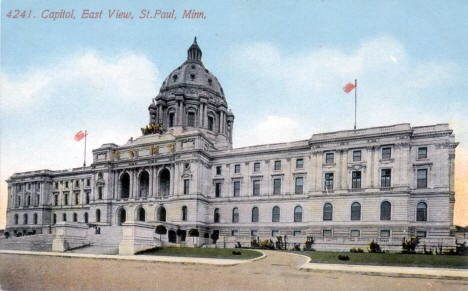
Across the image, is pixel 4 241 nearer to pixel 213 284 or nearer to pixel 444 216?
pixel 213 284

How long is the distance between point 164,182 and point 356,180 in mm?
33007

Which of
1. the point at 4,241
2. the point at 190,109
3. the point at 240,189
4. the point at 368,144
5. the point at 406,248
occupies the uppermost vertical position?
the point at 190,109

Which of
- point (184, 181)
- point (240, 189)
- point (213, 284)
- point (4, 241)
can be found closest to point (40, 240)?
point (4, 241)

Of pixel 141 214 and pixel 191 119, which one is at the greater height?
pixel 191 119

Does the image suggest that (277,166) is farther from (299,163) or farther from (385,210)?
(385,210)

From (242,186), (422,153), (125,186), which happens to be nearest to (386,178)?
(422,153)

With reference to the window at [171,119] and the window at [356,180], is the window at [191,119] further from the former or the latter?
the window at [356,180]

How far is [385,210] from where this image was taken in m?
47.9

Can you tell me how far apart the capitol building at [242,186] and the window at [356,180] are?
0.16 m

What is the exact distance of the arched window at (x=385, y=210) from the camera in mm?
47562

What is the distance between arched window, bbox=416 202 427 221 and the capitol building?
13 centimetres

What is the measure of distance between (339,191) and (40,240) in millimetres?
39143

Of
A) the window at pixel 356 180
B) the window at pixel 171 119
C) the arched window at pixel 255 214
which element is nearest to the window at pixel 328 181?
the window at pixel 356 180

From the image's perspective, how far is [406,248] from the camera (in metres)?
38.1
